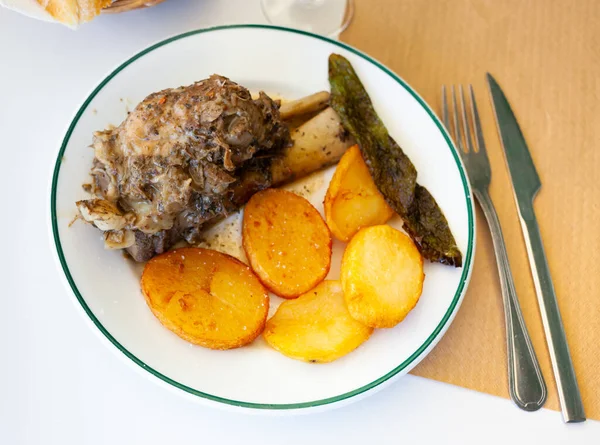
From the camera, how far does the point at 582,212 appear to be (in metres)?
2.46

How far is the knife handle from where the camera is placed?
2035 millimetres

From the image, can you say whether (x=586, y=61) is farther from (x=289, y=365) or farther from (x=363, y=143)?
(x=289, y=365)

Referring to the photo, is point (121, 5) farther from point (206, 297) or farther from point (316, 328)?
point (316, 328)

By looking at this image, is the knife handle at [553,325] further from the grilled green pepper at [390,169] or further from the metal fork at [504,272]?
the grilled green pepper at [390,169]

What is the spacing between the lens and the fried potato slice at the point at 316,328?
1.89m

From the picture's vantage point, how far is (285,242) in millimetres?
2131

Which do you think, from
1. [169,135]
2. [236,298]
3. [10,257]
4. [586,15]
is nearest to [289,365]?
[236,298]

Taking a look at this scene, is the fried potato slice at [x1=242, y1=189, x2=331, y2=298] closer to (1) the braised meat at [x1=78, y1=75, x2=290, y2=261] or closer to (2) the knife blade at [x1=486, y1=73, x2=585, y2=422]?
(1) the braised meat at [x1=78, y1=75, x2=290, y2=261]

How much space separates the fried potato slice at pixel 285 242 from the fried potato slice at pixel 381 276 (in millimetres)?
113

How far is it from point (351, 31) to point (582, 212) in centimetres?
126

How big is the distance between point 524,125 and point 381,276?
115 centimetres

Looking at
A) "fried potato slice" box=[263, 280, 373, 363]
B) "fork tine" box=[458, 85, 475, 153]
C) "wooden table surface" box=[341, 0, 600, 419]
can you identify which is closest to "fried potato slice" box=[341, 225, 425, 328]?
"fried potato slice" box=[263, 280, 373, 363]

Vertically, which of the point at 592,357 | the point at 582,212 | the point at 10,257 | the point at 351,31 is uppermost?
the point at 351,31

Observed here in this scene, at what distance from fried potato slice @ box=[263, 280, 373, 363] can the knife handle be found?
0.68m
